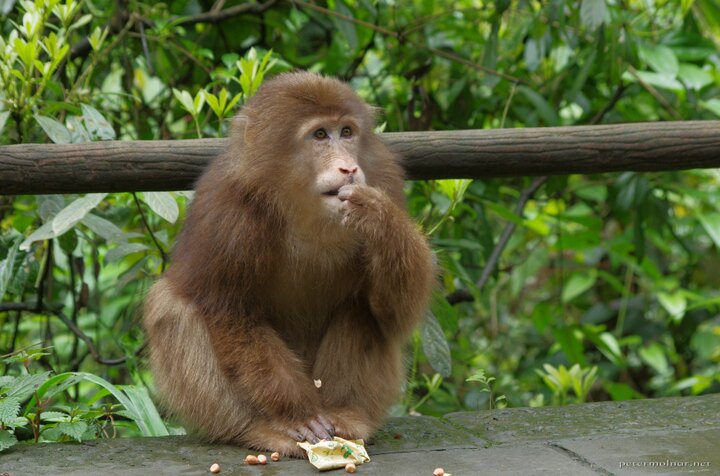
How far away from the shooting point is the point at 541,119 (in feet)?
21.5

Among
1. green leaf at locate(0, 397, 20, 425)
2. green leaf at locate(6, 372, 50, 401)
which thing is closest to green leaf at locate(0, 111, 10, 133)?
green leaf at locate(6, 372, 50, 401)

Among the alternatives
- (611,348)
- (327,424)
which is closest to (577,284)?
(611,348)

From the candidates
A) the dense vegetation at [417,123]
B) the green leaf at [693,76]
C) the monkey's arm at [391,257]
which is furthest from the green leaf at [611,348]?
the monkey's arm at [391,257]

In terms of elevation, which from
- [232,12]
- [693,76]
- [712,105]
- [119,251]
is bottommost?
[119,251]

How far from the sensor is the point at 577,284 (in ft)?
25.2

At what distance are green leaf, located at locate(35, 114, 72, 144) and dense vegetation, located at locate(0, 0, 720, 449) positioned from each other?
0.01 m

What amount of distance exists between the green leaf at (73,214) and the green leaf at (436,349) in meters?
1.60

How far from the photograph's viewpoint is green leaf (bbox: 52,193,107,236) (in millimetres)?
4070

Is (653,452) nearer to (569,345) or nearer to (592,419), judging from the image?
(592,419)

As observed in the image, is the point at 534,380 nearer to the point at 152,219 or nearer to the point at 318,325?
the point at 152,219

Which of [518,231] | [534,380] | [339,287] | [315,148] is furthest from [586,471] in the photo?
[518,231]

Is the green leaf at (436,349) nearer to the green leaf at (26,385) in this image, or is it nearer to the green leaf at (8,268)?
the green leaf at (26,385)

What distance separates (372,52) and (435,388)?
3215mm

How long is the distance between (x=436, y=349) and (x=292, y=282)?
1.00 metres
